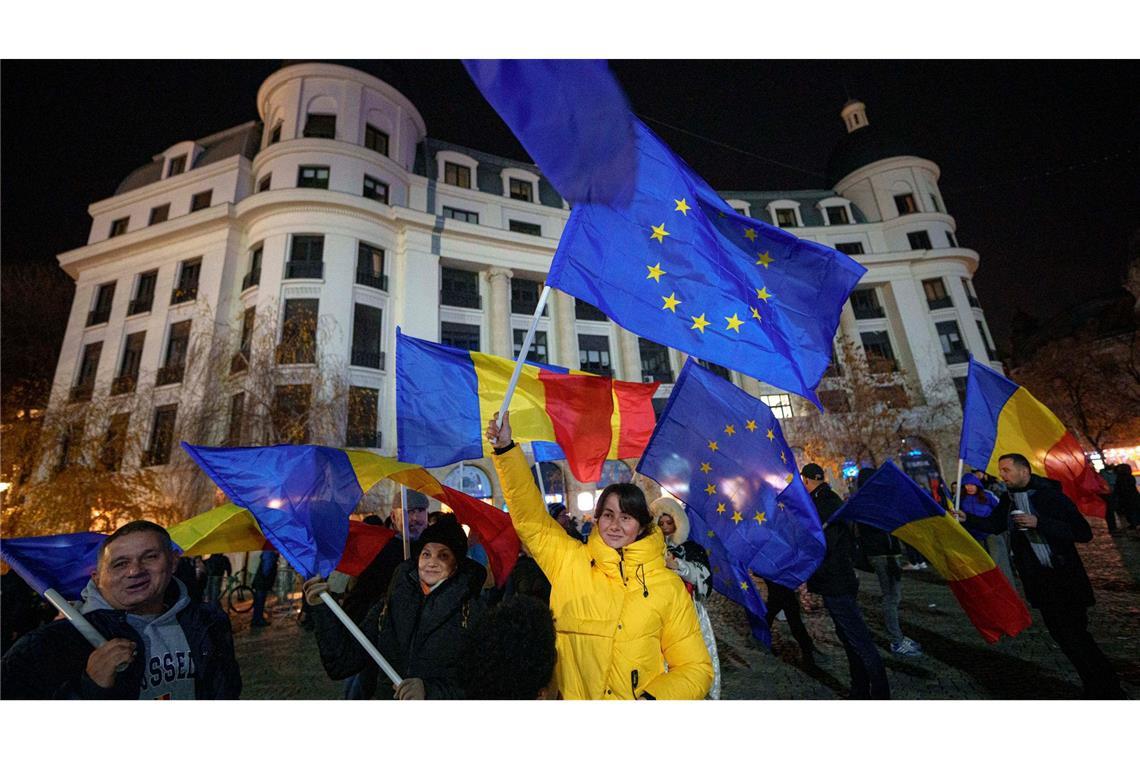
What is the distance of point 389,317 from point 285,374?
684 centimetres

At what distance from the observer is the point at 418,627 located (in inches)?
114

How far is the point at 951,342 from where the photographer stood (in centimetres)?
3034

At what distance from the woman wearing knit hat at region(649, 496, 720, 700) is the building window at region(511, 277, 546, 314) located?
22.5m

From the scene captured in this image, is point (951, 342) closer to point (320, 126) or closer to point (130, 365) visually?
point (320, 126)

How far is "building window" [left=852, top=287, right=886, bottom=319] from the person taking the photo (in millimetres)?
32062

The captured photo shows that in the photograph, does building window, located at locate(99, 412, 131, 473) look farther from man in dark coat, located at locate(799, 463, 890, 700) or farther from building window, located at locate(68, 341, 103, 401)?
man in dark coat, located at locate(799, 463, 890, 700)

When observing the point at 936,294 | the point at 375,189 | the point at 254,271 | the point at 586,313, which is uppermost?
the point at 375,189

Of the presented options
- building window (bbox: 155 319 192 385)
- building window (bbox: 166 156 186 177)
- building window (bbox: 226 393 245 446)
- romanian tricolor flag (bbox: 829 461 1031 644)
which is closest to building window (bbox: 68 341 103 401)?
building window (bbox: 155 319 192 385)

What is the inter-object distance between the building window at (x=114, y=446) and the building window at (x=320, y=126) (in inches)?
596

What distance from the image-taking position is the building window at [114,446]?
15883 millimetres

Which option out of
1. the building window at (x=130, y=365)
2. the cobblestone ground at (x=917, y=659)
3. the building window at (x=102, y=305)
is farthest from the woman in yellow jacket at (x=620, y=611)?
the building window at (x=102, y=305)

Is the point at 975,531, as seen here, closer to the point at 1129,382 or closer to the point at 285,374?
the point at 285,374

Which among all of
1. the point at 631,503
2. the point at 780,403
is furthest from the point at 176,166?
the point at 780,403

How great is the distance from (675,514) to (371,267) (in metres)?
22.4
